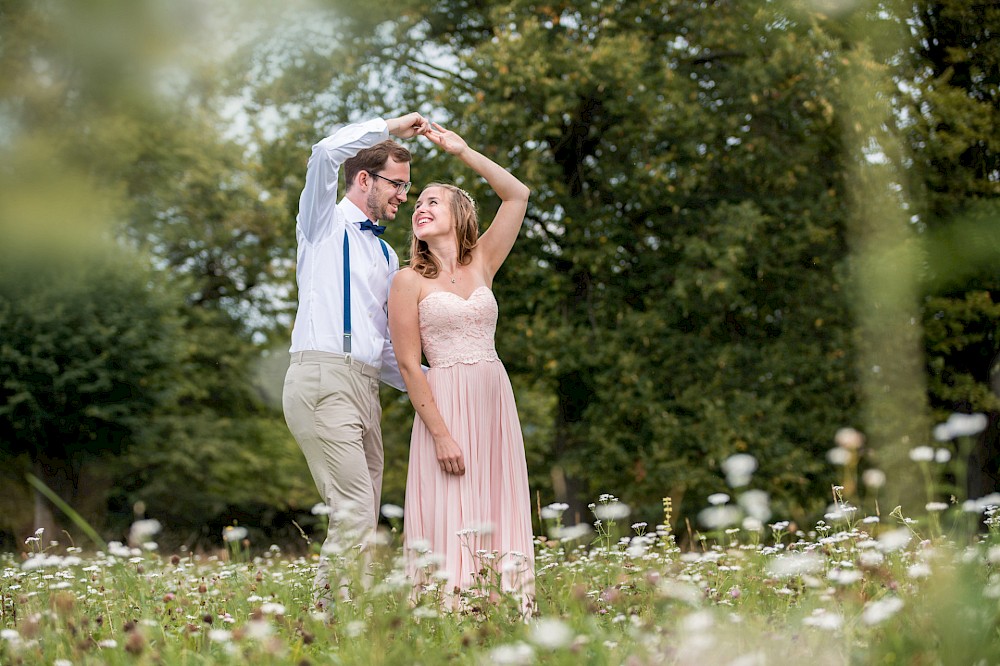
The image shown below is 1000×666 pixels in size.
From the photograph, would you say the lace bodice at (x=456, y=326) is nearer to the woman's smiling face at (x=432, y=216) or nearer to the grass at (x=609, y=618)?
the woman's smiling face at (x=432, y=216)

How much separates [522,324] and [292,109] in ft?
16.1

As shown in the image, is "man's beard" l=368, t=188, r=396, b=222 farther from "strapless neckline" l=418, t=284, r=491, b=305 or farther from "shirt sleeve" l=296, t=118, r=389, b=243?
"strapless neckline" l=418, t=284, r=491, b=305

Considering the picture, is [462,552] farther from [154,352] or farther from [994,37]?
[154,352]

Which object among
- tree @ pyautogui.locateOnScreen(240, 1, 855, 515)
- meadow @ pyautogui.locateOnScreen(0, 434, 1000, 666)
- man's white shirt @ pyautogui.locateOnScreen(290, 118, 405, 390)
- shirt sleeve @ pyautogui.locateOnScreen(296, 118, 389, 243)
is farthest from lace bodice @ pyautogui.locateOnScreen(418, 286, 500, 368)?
tree @ pyautogui.locateOnScreen(240, 1, 855, 515)

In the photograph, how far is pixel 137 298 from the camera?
2147 centimetres

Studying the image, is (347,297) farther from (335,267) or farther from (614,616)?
(614,616)

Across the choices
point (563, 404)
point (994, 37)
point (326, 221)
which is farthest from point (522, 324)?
point (326, 221)

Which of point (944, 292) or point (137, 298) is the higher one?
point (137, 298)

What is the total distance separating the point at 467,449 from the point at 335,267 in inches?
40.8

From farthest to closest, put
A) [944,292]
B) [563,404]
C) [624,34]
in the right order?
[563,404], [624,34], [944,292]

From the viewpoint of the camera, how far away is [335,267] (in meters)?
4.71

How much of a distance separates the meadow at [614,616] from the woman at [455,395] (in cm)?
44

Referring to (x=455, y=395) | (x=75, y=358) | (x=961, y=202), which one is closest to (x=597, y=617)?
(x=455, y=395)

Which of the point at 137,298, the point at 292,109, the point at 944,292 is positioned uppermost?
the point at 292,109
